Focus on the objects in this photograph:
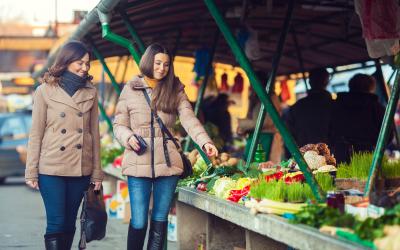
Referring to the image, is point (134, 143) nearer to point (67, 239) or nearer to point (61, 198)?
point (61, 198)

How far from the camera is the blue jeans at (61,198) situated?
727 cm

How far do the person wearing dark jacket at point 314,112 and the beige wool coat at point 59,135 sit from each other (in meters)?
3.67

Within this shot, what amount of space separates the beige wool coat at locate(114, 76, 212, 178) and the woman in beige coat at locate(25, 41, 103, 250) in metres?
0.26

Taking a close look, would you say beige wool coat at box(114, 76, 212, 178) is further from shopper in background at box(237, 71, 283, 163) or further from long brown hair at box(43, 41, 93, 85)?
shopper in background at box(237, 71, 283, 163)

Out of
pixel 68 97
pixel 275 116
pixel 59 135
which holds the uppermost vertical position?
pixel 68 97

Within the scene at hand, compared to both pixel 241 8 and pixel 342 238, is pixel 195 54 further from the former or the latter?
pixel 342 238

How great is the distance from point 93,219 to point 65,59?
1337 mm

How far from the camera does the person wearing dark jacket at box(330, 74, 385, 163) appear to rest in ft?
32.7

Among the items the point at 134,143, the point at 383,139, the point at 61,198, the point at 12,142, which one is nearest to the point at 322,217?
the point at 383,139

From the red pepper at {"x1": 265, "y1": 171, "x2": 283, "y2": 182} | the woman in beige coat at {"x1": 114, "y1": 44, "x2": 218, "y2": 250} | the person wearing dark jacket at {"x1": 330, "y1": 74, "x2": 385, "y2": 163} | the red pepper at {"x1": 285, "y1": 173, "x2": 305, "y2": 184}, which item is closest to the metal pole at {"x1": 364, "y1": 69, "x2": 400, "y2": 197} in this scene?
the red pepper at {"x1": 285, "y1": 173, "x2": 305, "y2": 184}

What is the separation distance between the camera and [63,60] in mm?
7406

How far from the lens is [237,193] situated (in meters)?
7.85

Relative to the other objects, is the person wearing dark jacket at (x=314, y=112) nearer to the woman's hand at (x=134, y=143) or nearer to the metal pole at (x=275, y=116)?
the metal pole at (x=275, y=116)

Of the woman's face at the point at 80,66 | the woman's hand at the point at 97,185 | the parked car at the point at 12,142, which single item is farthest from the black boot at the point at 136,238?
the parked car at the point at 12,142
